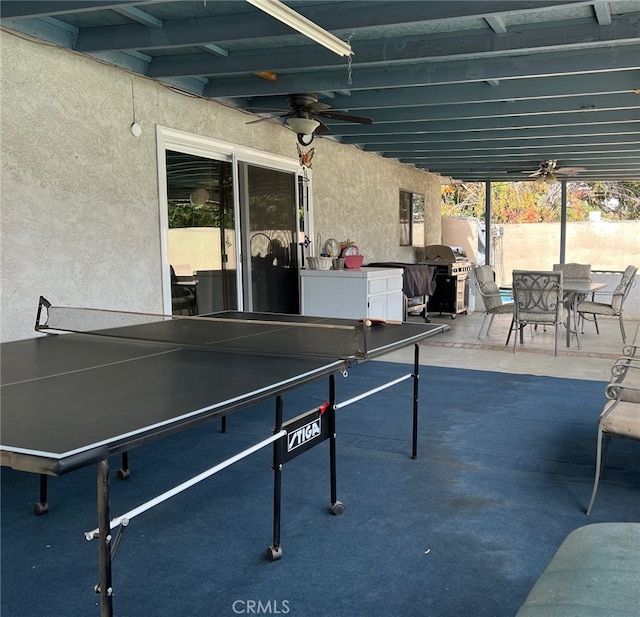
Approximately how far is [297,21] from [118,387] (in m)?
1.69

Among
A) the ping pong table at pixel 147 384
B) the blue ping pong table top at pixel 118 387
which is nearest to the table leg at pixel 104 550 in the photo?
the ping pong table at pixel 147 384

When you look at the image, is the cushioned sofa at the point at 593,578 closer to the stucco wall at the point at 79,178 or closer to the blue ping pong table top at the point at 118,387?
the blue ping pong table top at the point at 118,387

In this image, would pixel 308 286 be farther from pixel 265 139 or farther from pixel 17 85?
pixel 17 85

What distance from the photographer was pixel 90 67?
413 cm

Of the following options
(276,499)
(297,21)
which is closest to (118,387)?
(276,499)

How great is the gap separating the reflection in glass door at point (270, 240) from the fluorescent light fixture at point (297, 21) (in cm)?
294

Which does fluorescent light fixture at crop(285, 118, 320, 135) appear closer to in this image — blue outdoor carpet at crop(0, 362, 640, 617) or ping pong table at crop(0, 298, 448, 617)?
ping pong table at crop(0, 298, 448, 617)

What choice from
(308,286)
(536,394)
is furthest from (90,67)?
(536,394)

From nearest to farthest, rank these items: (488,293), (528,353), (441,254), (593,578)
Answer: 1. (593,578)
2. (528,353)
3. (488,293)
4. (441,254)

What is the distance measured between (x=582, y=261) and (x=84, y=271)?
37.4 ft

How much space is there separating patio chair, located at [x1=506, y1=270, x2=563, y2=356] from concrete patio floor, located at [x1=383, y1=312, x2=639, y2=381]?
0.85ft

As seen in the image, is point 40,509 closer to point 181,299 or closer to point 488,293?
point 181,299

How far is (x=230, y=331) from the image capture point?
129 inches

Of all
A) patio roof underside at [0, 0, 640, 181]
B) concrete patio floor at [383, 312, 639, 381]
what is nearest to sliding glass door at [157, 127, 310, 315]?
patio roof underside at [0, 0, 640, 181]
